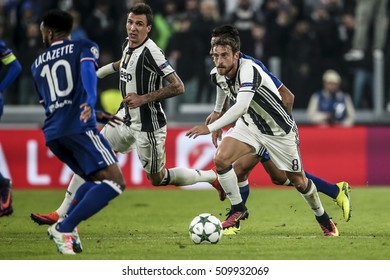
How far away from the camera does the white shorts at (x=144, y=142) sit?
36.2ft

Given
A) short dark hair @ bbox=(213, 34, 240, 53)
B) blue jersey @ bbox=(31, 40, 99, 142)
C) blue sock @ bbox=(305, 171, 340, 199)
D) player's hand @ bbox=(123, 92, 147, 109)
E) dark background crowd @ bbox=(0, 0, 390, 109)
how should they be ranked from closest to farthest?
blue jersey @ bbox=(31, 40, 99, 142), short dark hair @ bbox=(213, 34, 240, 53), player's hand @ bbox=(123, 92, 147, 109), blue sock @ bbox=(305, 171, 340, 199), dark background crowd @ bbox=(0, 0, 390, 109)

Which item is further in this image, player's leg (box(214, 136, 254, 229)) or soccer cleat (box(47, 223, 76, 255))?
player's leg (box(214, 136, 254, 229))

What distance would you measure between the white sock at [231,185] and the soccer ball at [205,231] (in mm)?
596

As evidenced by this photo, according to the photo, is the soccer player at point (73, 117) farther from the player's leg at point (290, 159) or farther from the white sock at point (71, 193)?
the player's leg at point (290, 159)

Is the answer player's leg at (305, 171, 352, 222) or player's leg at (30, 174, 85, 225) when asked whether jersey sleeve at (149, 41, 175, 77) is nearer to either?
player's leg at (30, 174, 85, 225)

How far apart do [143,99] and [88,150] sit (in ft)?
5.56

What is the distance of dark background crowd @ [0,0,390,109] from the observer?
57.9ft

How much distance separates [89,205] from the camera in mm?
8680

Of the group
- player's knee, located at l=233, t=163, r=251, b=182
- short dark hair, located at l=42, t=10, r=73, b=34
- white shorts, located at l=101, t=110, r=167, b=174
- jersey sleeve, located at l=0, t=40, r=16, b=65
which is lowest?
player's knee, located at l=233, t=163, r=251, b=182

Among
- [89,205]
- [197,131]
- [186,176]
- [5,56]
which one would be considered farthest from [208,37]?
[89,205]

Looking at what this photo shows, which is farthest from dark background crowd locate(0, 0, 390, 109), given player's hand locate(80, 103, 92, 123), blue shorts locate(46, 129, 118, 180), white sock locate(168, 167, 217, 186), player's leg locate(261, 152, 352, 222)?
player's hand locate(80, 103, 92, 123)

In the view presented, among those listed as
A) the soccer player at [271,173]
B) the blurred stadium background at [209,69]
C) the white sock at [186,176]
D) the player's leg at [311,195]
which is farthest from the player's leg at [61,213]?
the blurred stadium background at [209,69]

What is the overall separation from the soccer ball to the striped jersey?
115 cm

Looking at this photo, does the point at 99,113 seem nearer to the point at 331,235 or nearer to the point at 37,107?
the point at 331,235
